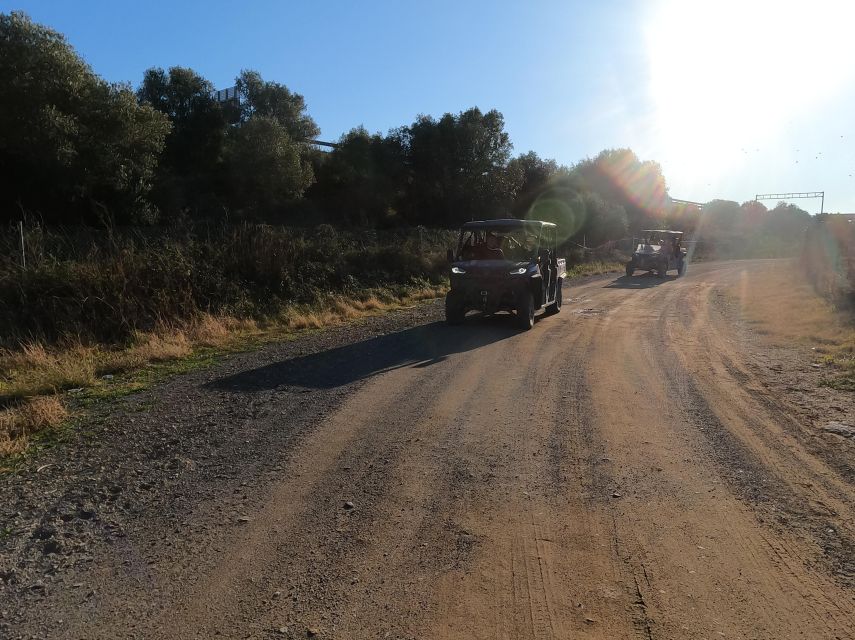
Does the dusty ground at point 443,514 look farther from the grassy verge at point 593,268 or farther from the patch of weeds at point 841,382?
the grassy verge at point 593,268

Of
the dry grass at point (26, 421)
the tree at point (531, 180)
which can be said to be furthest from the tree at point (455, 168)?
the dry grass at point (26, 421)

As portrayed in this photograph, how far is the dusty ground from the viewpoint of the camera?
3137mm

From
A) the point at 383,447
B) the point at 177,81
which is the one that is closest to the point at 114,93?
the point at 177,81

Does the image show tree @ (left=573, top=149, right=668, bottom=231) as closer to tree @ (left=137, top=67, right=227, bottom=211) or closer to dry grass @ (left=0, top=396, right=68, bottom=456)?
tree @ (left=137, top=67, right=227, bottom=211)

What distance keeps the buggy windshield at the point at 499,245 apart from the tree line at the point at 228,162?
26.4ft

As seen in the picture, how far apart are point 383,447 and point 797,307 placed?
44.1 feet

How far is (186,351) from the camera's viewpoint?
1033 centimetres

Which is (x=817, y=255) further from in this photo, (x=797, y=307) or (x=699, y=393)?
(x=699, y=393)

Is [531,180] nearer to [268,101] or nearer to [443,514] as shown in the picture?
[268,101]

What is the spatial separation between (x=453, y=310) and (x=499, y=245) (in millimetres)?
1969

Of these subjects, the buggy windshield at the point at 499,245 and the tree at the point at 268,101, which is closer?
the buggy windshield at the point at 499,245

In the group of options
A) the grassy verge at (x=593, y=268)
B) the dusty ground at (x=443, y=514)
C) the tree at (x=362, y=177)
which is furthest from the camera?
the tree at (x=362, y=177)

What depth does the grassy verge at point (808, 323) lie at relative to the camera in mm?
8906

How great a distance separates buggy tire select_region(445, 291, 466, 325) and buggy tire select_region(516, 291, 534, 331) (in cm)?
119
